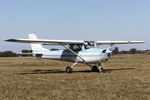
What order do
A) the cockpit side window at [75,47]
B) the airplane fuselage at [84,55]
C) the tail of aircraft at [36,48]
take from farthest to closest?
the tail of aircraft at [36,48] → the cockpit side window at [75,47] → the airplane fuselage at [84,55]

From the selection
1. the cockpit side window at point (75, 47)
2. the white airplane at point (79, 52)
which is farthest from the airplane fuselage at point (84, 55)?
the cockpit side window at point (75, 47)

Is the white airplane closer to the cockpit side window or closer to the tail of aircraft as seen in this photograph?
the cockpit side window

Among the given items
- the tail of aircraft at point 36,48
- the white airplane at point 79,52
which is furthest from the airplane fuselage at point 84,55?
the tail of aircraft at point 36,48

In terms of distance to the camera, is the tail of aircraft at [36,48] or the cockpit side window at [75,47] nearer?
the cockpit side window at [75,47]

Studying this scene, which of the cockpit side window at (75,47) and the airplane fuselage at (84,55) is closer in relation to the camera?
the airplane fuselage at (84,55)

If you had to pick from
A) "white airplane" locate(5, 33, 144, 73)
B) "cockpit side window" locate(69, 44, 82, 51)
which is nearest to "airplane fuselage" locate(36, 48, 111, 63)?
"white airplane" locate(5, 33, 144, 73)

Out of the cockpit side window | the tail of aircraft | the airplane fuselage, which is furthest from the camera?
the tail of aircraft

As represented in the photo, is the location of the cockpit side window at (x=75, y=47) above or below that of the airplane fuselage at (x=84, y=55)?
above

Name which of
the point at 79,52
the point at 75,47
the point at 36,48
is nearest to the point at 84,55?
the point at 79,52

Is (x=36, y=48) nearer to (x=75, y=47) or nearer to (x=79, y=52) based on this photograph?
A: (x=75, y=47)

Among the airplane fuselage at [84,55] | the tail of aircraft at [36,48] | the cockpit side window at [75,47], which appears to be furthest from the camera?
the tail of aircraft at [36,48]

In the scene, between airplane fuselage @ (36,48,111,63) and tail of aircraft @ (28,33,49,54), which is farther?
tail of aircraft @ (28,33,49,54)

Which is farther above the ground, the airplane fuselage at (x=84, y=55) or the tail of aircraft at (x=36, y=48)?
the tail of aircraft at (x=36, y=48)

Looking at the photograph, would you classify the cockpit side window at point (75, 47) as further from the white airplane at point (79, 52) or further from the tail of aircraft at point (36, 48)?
the tail of aircraft at point (36, 48)
